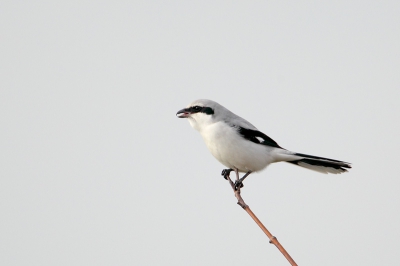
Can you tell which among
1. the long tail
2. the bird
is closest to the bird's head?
the bird

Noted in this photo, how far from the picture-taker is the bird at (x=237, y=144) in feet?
18.1

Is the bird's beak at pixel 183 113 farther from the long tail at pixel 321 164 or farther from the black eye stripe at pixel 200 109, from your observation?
the long tail at pixel 321 164

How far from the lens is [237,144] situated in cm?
559

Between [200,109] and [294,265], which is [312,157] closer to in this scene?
[200,109]

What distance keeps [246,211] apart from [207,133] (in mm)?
2144

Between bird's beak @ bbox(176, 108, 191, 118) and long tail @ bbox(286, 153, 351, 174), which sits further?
bird's beak @ bbox(176, 108, 191, 118)

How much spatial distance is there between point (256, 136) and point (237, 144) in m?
0.39

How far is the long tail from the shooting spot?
541 centimetres

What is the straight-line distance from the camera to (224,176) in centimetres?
589

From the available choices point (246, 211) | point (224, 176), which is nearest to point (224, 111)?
point (224, 176)

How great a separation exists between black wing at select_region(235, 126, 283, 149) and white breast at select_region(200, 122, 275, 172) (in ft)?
0.23

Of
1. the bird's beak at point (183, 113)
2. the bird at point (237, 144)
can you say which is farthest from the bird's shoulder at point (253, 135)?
the bird's beak at point (183, 113)

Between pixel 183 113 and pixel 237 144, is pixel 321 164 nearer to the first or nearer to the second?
pixel 237 144

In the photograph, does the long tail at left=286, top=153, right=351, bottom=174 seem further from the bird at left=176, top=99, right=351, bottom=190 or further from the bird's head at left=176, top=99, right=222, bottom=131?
the bird's head at left=176, top=99, right=222, bottom=131
